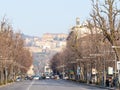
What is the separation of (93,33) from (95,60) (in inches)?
246

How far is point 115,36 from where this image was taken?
2653 inches

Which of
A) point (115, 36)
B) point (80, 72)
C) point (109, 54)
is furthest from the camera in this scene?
point (80, 72)

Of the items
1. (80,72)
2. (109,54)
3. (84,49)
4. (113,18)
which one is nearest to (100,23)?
(113,18)

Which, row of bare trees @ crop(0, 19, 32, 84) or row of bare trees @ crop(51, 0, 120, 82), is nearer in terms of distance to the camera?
row of bare trees @ crop(51, 0, 120, 82)

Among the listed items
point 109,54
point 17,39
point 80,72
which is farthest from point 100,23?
point 17,39

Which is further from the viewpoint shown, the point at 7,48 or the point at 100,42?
the point at 7,48

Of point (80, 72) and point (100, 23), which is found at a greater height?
point (100, 23)

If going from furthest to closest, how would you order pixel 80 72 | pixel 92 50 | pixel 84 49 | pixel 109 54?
1. pixel 80 72
2. pixel 84 49
3. pixel 92 50
4. pixel 109 54

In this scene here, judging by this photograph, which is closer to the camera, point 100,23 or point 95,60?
point 100,23

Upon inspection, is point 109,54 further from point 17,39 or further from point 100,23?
point 17,39

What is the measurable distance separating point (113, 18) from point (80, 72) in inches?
1850

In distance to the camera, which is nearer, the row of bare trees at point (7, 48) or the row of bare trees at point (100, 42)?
the row of bare trees at point (100, 42)

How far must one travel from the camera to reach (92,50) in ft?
295

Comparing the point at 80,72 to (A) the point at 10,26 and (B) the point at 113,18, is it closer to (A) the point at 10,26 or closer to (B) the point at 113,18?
(A) the point at 10,26
